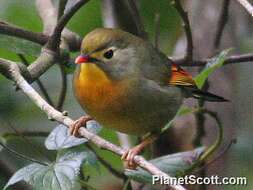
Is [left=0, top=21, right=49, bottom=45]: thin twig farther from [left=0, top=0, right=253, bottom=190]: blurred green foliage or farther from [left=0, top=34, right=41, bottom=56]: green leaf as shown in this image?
[left=0, top=0, right=253, bottom=190]: blurred green foliage

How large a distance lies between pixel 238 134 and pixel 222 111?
280 mm

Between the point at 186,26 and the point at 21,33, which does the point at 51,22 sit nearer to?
the point at 21,33

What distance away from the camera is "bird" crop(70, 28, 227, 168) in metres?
3.73

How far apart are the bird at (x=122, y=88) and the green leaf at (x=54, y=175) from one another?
295 mm

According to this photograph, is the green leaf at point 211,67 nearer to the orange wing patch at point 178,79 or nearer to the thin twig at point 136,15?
the orange wing patch at point 178,79

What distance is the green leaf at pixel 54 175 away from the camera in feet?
10.6

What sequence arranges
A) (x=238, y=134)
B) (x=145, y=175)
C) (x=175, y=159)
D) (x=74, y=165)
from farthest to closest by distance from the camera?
1. (x=238, y=134)
2. (x=175, y=159)
3. (x=145, y=175)
4. (x=74, y=165)

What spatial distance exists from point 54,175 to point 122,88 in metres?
0.80

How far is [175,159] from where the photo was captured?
→ 3.92 m

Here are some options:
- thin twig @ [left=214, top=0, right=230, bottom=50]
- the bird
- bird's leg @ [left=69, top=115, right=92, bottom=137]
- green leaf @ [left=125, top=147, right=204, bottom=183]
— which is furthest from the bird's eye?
thin twig @ [left=214, top=0, right=230, bottom=50]

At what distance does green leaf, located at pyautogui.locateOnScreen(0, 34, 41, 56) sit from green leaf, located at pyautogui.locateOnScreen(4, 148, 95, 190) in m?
0.78

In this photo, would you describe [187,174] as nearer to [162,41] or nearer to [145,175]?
[145,175]

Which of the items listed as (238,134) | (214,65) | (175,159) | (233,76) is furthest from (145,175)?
(233,76)

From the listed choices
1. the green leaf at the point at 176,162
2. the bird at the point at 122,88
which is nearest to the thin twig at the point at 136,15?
the bird at the point at 122,88
